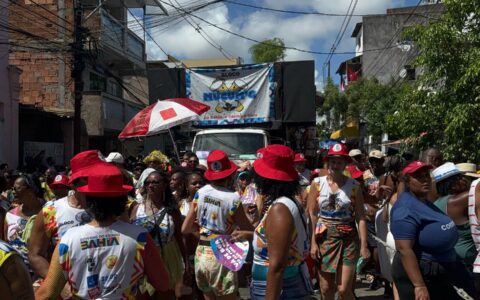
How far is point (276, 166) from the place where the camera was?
146 inches

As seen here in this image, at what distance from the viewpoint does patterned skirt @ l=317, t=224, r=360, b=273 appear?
5.59 metres

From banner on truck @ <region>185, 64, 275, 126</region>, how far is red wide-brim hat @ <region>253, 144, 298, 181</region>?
8415 mm

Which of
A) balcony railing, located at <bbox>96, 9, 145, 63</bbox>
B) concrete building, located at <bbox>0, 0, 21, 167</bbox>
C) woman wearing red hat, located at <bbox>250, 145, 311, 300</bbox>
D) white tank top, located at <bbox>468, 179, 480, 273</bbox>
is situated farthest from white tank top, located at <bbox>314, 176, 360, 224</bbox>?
balcony railing, located at <bbox>96, 9, 145, 63</bbox>

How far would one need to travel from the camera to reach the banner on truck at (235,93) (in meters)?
12.1

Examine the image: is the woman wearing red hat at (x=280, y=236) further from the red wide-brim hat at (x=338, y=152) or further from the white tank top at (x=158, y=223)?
the red wide-brim hat at (x=338, y=152)

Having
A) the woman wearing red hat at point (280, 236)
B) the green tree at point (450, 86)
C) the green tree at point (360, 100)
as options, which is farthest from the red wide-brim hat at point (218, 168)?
the green tree at point (360, 100)

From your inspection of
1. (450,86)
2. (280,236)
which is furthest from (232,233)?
(450,86)

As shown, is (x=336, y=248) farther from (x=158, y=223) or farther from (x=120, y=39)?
(x=120, y=39)

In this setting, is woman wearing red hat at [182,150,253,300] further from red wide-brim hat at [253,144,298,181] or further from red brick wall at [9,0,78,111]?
red brick wall at [9,0,78,111]

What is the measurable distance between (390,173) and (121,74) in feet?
84.7

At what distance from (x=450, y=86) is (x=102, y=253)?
8.65m

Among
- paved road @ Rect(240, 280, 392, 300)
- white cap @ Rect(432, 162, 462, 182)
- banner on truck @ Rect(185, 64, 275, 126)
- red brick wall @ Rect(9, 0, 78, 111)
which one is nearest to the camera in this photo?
white cap @ Rect(432, 162, 462, 182)

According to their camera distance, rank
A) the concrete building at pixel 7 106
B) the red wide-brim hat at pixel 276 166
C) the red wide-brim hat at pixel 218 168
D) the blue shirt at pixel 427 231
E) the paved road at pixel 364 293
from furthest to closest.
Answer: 1. the concrete building at pixel 7 106
2. the paved road at pixel 364 293
3. the red wide-brim hat at pixel 218 168
4. the blue shirt at pixel 427 231
5. the red wide-brim hat at pixel 276 166

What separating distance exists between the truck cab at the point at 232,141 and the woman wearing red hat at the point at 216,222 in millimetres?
6355
